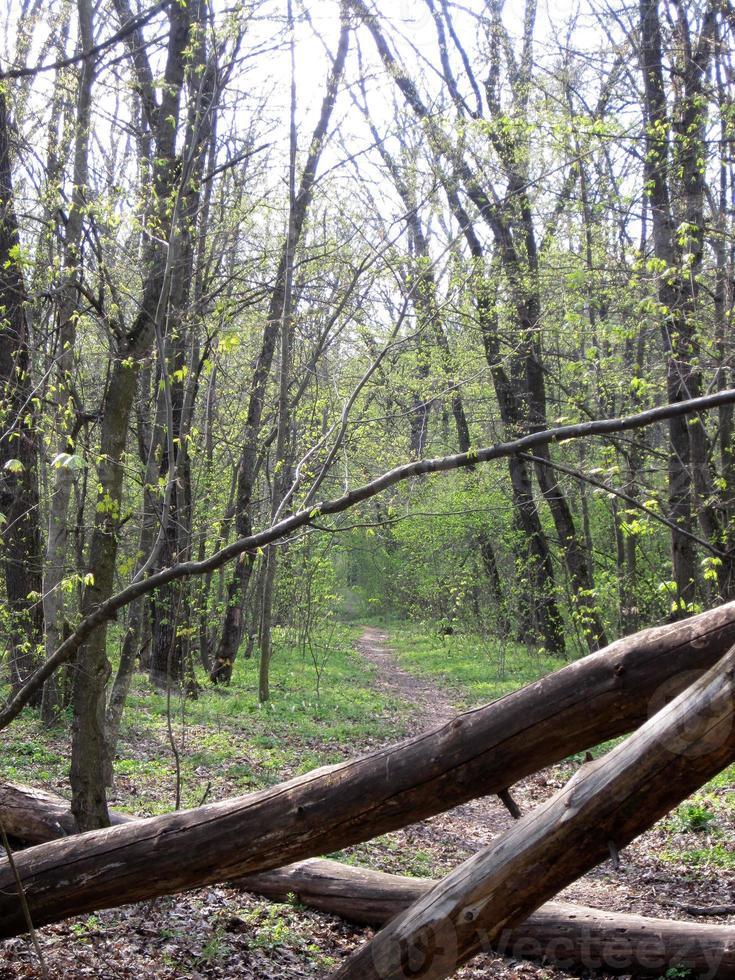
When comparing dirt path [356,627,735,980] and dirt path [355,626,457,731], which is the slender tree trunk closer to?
dirt path [356,627,735,980]

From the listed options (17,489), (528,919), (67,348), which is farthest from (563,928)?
(17,489)

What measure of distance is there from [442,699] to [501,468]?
5983mm

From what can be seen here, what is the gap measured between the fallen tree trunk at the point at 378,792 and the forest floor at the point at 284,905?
55 centimetres

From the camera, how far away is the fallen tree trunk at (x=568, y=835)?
8.65 feet

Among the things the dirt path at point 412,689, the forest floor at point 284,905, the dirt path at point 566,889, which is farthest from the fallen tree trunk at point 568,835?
the dirt path at point 412,689

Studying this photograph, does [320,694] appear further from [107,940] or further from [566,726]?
[566,726]

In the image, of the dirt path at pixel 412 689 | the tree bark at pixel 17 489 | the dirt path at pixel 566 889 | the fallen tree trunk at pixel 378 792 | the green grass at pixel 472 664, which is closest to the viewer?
the fallen tree trunk at pixel 378 792

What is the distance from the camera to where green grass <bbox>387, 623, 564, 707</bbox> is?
14.0 m

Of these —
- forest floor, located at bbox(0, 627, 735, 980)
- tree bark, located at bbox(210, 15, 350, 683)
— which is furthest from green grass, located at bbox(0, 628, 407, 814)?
tree bark, located at bbox(210, 15, 350, 683)

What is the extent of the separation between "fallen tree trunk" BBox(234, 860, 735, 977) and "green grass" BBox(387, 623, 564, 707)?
772 centimetres

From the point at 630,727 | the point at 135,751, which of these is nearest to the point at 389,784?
the point at 630,727

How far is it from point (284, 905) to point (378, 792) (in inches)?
91.1

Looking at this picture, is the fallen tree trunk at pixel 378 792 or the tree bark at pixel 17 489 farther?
the tree bark at pixel 17 489

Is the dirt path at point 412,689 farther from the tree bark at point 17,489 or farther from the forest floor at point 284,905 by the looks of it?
the tree bark at point 17,489
